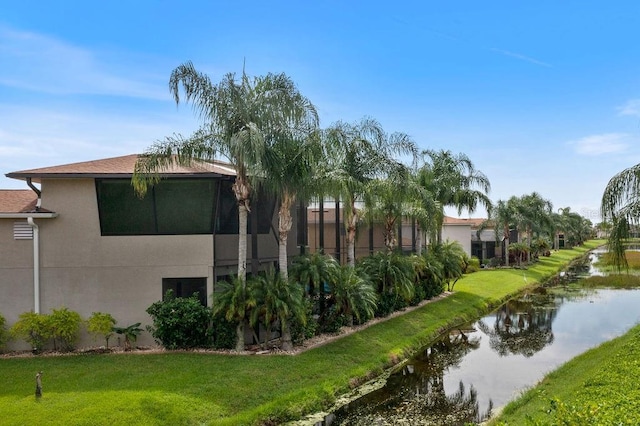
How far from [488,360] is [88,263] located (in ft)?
48.6

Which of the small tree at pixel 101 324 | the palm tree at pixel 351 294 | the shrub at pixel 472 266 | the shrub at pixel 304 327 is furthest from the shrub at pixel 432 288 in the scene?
the small tree at pixel 101 324

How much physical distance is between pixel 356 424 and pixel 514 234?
57.0 m

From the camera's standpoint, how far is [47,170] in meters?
15.9

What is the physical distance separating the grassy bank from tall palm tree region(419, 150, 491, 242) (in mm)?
14556

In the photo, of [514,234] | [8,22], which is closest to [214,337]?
[8,22]

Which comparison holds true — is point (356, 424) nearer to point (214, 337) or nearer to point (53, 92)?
point (214, 337)

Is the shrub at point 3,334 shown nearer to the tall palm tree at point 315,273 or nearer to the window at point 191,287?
the window at point 191,287

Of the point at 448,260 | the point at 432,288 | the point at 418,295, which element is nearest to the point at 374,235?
the point at 448,260

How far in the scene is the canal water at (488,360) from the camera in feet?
42.2

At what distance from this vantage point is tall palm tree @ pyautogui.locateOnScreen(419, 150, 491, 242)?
29781 millimetres

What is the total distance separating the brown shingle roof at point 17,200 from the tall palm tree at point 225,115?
4.80 m

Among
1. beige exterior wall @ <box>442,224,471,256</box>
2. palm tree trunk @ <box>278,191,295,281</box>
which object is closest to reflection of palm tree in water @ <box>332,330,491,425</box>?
palm tree trunk @ <box>278,191,295,281</box>

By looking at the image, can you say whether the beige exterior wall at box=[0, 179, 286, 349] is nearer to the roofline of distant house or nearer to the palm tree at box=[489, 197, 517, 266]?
the roofline of distant house

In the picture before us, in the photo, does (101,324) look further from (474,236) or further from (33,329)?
(474,236)
